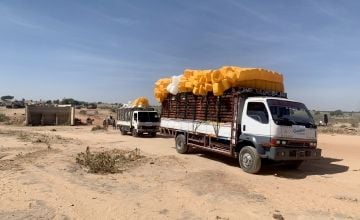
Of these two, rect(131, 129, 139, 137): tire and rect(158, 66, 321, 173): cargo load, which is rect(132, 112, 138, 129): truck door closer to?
rect(131, 129, 139, 137): tire

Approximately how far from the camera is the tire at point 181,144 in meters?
18.6

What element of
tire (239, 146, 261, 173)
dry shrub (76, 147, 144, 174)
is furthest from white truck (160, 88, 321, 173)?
dry shrub (76, 147, 144, 174)

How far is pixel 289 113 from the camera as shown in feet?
45.1

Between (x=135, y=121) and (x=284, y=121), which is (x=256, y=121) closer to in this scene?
(x=284, y=121)

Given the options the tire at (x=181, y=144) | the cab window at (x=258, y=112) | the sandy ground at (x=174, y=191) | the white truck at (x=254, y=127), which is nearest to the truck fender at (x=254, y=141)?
the white truck at (x=254, y=127)

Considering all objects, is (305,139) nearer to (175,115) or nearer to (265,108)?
(265,108)

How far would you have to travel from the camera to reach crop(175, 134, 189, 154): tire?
1857 cm

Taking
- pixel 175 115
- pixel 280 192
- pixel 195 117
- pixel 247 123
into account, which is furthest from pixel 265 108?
pixel 175 115

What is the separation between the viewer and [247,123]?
14.1 meters

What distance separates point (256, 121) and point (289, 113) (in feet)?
3.67

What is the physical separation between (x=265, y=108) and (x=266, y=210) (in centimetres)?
526

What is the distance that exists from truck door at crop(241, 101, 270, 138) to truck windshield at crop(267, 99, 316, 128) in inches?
11.2

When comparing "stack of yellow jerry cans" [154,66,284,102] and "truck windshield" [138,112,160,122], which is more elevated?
"stack of yellow jerry cans" [154,66,284,102]

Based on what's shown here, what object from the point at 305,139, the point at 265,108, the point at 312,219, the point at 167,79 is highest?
the point at 167,79
